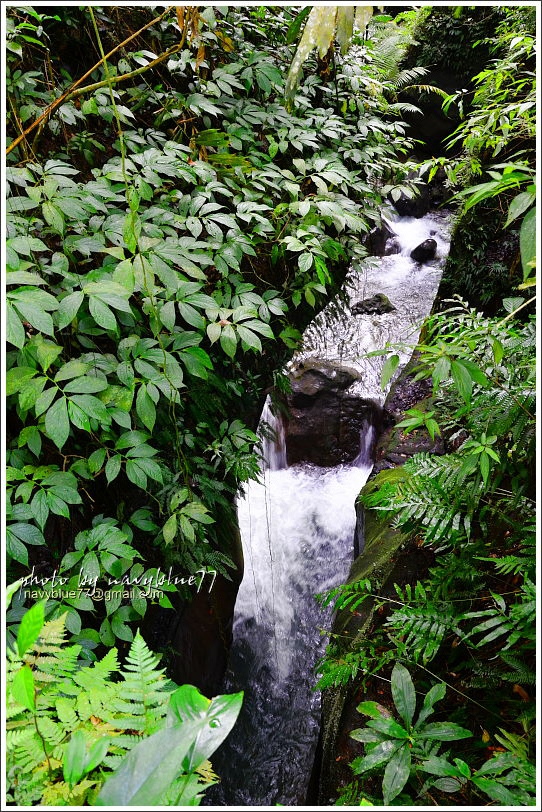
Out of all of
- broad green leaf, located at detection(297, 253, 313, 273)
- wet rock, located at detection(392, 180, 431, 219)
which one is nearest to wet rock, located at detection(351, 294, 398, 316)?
wet rock, located at detection(392, 180, 431, 219)

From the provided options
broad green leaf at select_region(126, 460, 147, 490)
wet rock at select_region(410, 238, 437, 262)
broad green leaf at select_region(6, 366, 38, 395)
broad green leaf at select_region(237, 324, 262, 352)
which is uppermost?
broad green leaf at select_region(6, 366, 38, 395)

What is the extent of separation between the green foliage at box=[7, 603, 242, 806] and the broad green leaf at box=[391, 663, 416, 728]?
641 mm

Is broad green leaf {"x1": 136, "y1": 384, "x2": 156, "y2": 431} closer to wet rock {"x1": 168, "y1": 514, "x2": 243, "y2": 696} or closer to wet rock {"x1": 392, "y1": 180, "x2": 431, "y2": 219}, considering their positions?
wet rock {"x1": 168, "y1": 514, "x2": 243, "y2": 696}

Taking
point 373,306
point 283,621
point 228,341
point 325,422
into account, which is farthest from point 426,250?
point 228,341

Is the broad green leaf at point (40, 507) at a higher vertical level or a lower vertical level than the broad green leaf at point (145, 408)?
lower

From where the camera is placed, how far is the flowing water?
11.3ft

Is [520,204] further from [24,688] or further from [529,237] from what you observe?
[24,688]

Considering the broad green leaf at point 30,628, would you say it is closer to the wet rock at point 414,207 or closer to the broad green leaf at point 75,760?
the broad green leaf at point 75,760

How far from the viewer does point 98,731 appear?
1035 mm

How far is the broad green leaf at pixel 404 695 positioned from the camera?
1.42 m

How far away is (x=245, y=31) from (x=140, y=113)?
41.4 inches

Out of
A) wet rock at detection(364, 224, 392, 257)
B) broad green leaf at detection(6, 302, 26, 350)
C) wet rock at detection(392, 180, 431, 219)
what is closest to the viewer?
broad green leaf at detection(6, 302, 26, 350)

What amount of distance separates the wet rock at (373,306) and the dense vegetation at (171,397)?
179 inches

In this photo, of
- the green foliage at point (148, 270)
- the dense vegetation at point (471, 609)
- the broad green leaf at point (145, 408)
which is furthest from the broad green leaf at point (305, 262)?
the broad green leaf at point (145, 408)
